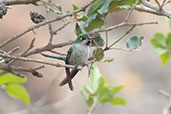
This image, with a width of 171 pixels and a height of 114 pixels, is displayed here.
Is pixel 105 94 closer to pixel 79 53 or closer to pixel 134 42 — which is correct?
pixel 79 53

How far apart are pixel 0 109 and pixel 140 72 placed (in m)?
3.28

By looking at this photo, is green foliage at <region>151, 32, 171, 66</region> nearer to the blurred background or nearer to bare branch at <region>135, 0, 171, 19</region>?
bare branch at <region>135, 0, 171, 19</region>

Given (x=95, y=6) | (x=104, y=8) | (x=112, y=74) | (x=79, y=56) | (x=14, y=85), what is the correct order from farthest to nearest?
(x=112, y=74) < (x=79, y=56) < (x=14, y=85) < (x=95, y=6) < (x=104, y=8)

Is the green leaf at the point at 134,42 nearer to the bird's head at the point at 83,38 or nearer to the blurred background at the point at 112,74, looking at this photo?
the bird's head at the point at 83,38

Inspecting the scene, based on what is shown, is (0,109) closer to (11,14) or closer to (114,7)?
(11,14)

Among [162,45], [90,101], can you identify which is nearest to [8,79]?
[90,101]

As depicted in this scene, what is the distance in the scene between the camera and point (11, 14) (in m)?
7.50

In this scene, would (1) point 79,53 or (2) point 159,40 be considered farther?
(2) point 159,40

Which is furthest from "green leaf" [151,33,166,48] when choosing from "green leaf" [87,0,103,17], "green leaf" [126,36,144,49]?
"green leaf" [87,0,103,17]

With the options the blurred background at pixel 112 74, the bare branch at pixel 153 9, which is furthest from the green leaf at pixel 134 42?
the blurred background at pixel 112 74

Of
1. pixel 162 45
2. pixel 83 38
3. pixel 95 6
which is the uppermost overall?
pixel 95 6

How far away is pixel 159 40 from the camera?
8.08 feet

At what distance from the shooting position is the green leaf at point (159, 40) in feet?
8.00

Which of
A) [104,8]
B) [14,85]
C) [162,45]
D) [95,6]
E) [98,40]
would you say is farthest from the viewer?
[162,45]
